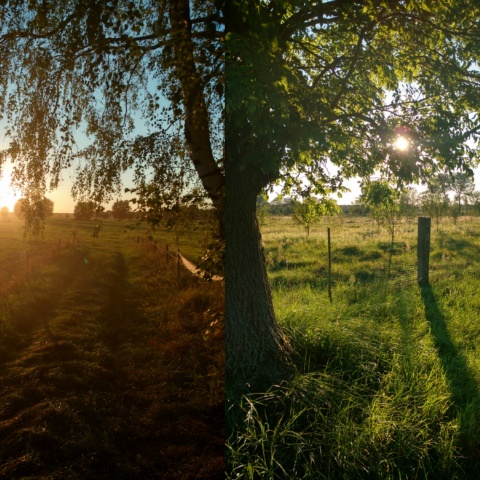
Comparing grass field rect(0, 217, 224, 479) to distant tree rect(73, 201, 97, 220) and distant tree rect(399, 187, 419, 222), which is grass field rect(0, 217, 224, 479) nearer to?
distant tree rect(73, 201, 97, 220)

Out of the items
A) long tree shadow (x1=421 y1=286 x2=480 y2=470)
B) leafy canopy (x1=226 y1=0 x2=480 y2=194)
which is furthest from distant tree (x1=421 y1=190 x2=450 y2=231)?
leafy canopy (x1=226 y1=0 x2=480 y2=194)

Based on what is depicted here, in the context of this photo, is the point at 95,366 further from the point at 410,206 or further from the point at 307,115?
the point at 410,206

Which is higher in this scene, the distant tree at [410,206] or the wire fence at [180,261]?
the distant tree at [410,206]

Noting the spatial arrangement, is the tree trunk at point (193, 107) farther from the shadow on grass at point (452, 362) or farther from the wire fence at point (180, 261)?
the shadow on grass at point (452, 362)

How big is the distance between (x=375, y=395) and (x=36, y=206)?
2068mm

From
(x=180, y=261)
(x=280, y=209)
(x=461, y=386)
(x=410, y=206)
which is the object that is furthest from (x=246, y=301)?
(x=280, y=209)

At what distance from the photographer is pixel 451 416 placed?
112 inches

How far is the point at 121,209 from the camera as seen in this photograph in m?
2.69

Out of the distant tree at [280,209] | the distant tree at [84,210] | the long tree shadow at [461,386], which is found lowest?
the long tree shadow at [461,386]

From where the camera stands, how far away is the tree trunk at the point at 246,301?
2973mm

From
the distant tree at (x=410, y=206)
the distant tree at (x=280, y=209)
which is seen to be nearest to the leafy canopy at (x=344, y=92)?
the distant tree at (x=410, y=206)

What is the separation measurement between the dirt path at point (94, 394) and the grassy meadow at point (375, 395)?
345mm

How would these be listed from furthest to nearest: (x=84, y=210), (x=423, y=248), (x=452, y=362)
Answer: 1. (x=423, y=248)
2. (x=452, y=362)
3. (x=84, y=210)

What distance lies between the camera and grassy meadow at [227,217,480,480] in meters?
2.36
